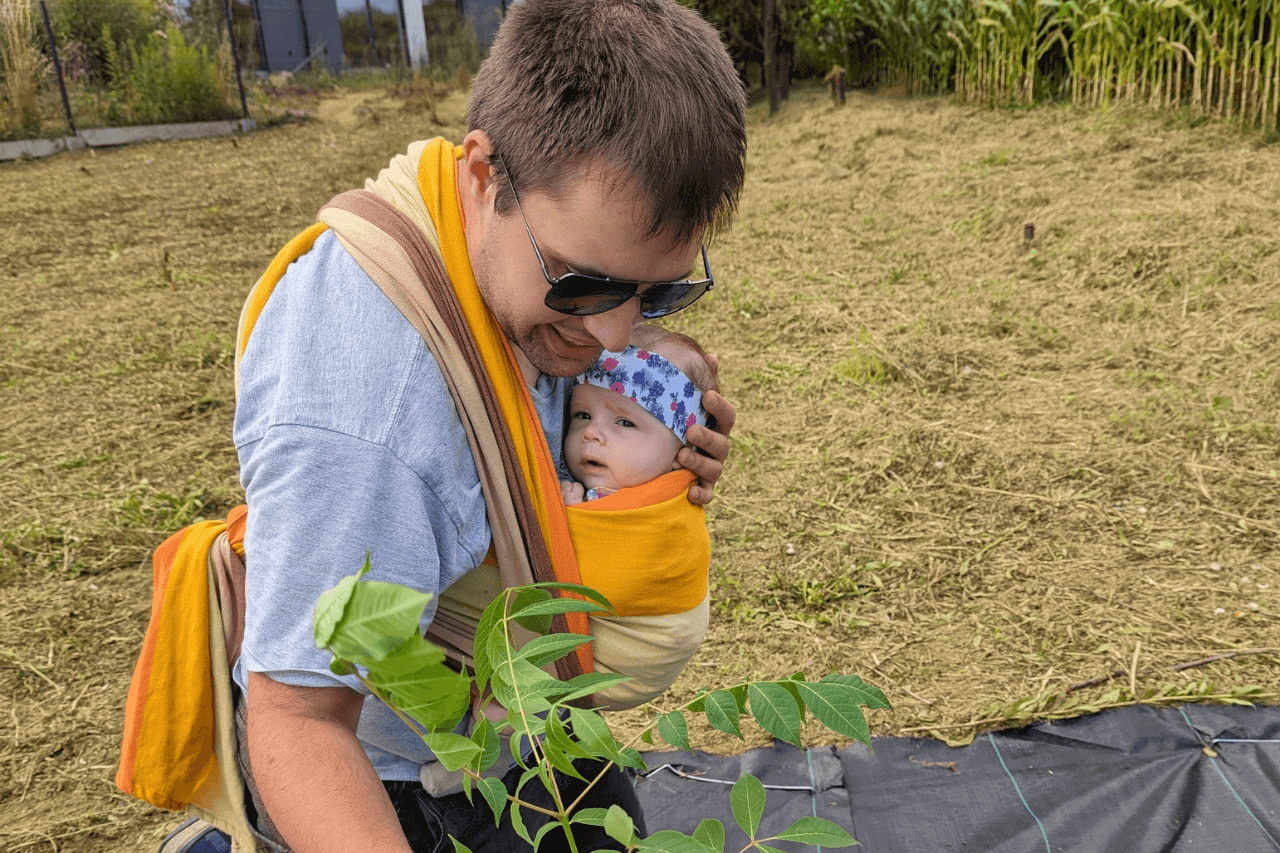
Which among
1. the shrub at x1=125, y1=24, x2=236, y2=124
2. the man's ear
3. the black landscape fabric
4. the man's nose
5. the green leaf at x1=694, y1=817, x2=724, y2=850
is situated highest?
the shrub at x1=125, y1=24, x2=236, y2=124

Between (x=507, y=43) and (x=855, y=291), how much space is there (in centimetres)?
437

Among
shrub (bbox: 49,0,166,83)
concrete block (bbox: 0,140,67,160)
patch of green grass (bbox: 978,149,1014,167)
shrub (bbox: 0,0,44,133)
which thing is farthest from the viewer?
shrub (bbox: 49,0,166,83)

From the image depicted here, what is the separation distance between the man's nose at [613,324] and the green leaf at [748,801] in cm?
66

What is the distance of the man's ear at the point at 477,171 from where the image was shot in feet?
3.80

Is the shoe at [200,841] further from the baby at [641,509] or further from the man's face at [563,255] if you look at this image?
the man's face at [563,255]

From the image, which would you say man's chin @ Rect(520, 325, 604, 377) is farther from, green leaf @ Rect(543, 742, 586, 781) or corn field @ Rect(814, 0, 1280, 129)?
corn field @ Rect(814, 0, 1280, 129)

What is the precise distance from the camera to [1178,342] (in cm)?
419

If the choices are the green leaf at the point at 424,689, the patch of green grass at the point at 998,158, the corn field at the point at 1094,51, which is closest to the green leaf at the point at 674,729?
the green leaf at the point at 424,689

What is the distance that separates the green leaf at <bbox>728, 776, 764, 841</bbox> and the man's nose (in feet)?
2.18

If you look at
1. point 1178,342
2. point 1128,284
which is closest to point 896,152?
point 1128,284

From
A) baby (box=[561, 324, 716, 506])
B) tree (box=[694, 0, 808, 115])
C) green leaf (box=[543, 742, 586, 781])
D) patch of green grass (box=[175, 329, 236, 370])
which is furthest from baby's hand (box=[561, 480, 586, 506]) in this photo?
tree (box=[694, 0, 808, 115])

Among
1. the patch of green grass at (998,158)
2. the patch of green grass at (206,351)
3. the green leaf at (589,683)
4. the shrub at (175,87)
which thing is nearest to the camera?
the green leaf at (589,683)

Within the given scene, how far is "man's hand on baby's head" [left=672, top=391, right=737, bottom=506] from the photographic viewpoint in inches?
63.4

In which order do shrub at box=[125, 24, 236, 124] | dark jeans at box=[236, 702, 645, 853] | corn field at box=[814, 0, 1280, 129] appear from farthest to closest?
shrub at box=[125, 24, 236, 124] → corn field at box=[814, 0, 1280, 129] → dark jeans at box=[236, 702, 645, 853]
